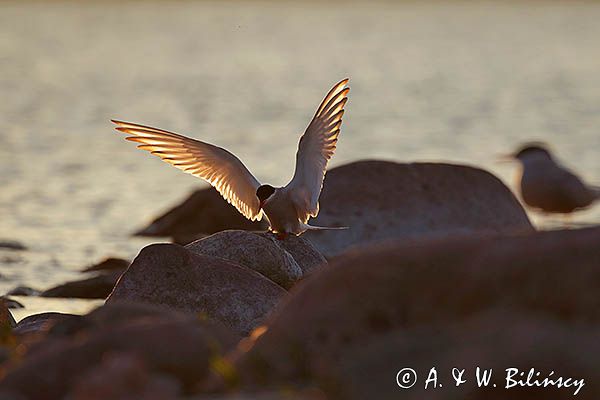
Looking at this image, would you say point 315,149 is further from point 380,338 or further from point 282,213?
point 380,338

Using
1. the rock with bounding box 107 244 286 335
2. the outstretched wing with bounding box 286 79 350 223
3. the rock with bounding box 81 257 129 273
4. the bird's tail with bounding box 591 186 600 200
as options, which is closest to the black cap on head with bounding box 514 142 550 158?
the bird's tail with bounding box 591 186 600 200

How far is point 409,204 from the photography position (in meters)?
13.5

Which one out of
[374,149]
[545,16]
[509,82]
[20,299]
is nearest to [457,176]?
[20,299]

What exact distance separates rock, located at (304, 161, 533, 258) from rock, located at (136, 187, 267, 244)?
2017 millimetres

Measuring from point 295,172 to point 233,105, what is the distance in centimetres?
2129

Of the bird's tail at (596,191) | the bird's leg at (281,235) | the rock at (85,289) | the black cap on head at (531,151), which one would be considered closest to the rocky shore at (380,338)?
the bird's leg at (281,235)

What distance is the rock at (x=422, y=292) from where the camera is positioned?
6.16m

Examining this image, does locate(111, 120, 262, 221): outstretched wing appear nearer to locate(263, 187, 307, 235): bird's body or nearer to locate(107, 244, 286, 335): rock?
locate(263, 187, 307, 235): bird's body

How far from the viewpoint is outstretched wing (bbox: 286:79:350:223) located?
37.4 feet

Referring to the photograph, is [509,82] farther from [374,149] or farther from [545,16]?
[545,16]

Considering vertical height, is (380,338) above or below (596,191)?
below

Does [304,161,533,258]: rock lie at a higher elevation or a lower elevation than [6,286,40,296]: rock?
higher

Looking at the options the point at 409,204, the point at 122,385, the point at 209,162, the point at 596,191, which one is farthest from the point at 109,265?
the point at 122,385

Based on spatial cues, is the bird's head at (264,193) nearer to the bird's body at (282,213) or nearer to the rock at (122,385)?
the bird's body at (282,213)
